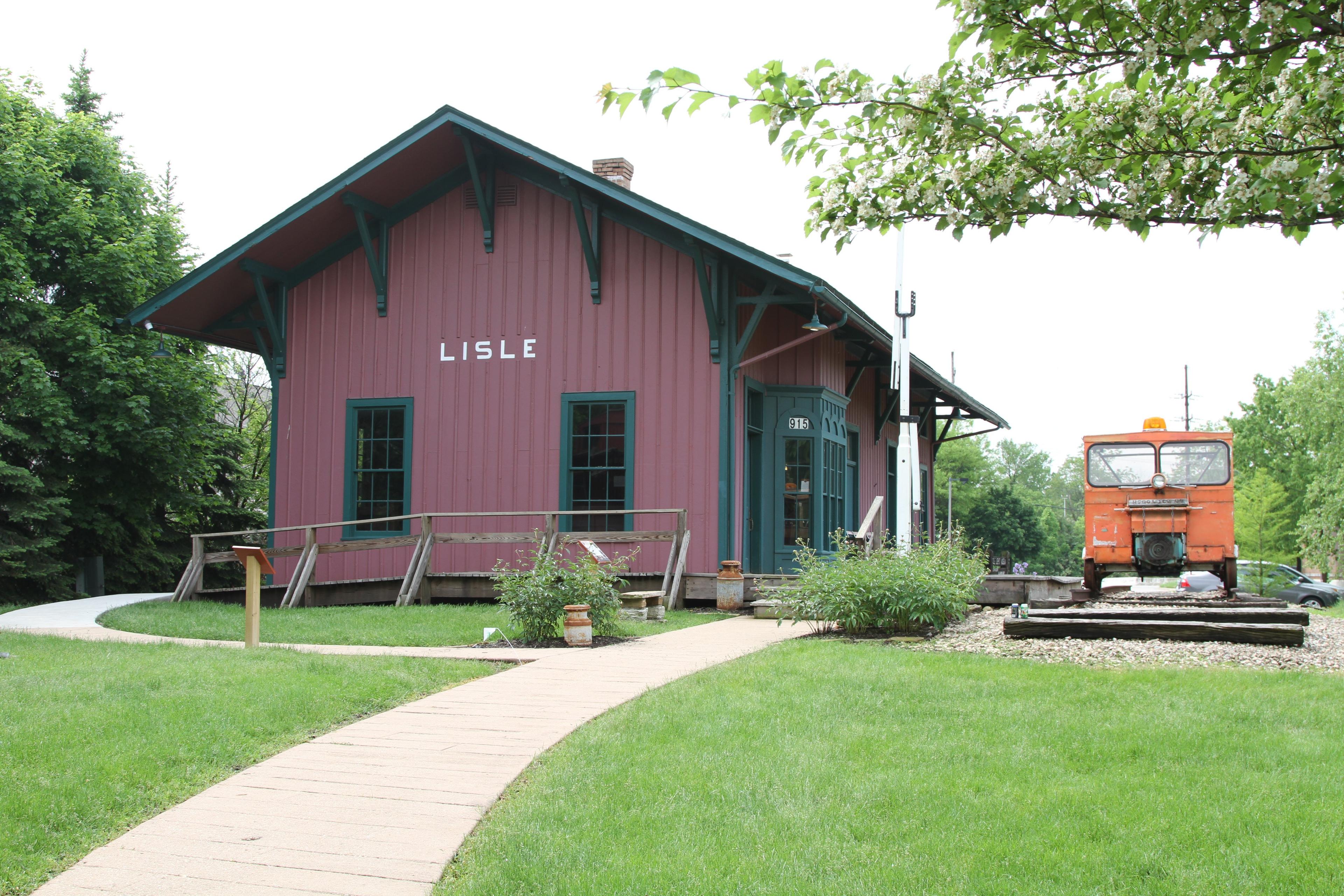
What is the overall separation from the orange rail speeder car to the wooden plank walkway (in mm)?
9584

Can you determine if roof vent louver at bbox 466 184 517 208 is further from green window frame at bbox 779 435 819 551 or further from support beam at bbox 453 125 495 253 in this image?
green window frame at bbox 779 435 819 551

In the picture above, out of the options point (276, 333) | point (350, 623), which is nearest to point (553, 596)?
point (350, 623)

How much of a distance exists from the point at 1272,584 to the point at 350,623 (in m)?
13.8

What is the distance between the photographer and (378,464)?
56.1 ft

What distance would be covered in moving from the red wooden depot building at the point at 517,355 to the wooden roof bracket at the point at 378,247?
0.13 ft

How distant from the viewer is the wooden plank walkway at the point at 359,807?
4.25 metres

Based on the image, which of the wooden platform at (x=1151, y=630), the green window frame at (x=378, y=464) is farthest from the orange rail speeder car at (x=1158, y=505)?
the green window frame at (x=378, y=464)

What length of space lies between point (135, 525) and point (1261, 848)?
24154 millimetres

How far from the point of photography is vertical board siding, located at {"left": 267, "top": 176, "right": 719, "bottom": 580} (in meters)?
15.6

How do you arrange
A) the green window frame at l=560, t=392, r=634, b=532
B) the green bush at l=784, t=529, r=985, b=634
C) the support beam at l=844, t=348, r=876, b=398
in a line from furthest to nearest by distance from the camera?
1. the support beam at l=844, t=348, r=876, b=398
2. the green window frame at l=560, t=392, r=634, b=532
3. the green bush at l=784, t=529, r=985, b=634

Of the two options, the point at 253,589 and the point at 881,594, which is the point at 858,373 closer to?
the point at 881,594

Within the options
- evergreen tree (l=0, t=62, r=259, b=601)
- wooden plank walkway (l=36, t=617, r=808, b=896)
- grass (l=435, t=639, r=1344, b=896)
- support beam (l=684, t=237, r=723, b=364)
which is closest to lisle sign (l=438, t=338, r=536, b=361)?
support beam (l=684, t=237, r=723, b=364)

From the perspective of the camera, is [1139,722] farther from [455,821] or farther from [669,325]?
[669,325]

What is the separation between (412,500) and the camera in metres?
16.8
